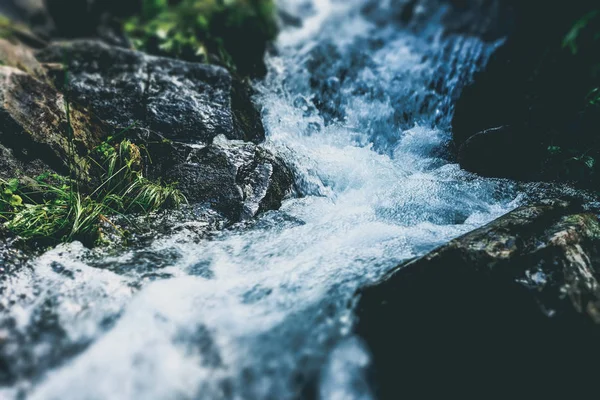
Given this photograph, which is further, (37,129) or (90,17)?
(90,17)

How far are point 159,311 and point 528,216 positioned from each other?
2.85m

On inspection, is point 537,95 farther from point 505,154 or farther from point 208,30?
point 208,30

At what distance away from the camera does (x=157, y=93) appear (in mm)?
4461

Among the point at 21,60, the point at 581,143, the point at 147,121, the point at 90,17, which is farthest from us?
the point at 90,17

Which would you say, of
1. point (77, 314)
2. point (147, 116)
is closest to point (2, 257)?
point (77, 314)

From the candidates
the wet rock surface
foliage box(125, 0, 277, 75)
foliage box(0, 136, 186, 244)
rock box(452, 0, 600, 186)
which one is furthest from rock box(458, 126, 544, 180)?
foliage box(125, 0, 277, 75)

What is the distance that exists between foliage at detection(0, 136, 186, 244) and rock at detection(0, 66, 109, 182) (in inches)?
6.8

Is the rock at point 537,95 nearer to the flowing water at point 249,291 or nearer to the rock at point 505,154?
the rock at point 505,154

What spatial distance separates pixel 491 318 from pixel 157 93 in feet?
15.8

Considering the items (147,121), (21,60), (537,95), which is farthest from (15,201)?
(537,95)

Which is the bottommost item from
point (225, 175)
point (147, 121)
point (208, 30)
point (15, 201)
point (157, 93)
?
point (15, 201)

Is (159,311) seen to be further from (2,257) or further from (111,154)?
(111,154)

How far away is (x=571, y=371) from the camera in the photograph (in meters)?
1.43

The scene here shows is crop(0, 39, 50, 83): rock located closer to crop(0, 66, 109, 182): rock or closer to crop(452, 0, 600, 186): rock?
crop(0, 66, 109, 182): rock
